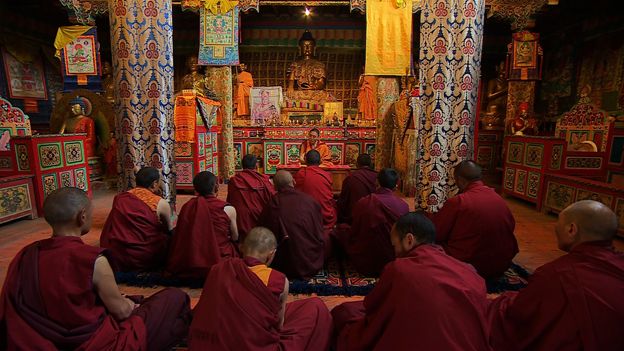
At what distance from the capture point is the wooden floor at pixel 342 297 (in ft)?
12.2

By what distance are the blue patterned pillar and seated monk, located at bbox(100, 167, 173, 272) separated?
9.43ft

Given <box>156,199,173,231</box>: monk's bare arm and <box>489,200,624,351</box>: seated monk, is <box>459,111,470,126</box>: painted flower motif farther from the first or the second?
<box>156,199,173,231</box>: monk's bare arm

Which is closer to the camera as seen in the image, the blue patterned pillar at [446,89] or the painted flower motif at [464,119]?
the blue patterned pillar at [446,89]

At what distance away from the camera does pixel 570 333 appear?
63.6 inches

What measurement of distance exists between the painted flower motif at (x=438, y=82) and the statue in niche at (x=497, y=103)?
29.1 ft

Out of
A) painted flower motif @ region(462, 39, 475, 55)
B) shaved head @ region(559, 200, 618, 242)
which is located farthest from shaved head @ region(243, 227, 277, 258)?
painted flower motif @ region(462, 39, 475, 55)

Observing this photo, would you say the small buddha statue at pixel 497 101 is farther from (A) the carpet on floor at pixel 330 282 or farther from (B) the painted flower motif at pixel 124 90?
(B) the painted flower motif at pixel 124 90

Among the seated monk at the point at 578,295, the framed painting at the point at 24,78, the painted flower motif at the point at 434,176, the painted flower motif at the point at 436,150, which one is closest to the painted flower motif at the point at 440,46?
the painted flower motif at the point at 436,150

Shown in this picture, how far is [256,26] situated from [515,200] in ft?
32.3

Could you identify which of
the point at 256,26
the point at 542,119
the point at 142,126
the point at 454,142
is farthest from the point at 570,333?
the point at 256,26

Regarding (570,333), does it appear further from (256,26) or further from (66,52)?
(256,26)

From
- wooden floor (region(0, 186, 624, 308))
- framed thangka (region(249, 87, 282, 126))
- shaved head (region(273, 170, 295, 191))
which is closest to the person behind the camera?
shaved head (region(273, 170, 295, 191))

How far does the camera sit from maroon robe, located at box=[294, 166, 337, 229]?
4570 millimetres

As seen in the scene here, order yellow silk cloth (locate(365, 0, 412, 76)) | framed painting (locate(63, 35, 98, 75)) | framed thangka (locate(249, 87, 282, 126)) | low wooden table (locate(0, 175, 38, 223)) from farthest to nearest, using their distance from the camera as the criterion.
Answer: framed thangka (locate(249, 87, 282, 126))
framed painting (locate(63, 35, 98, 75))
yellow silk cloth (locate(365, 0, 412, 76))
low wooden table (locate(0, 175, 38, 223))
